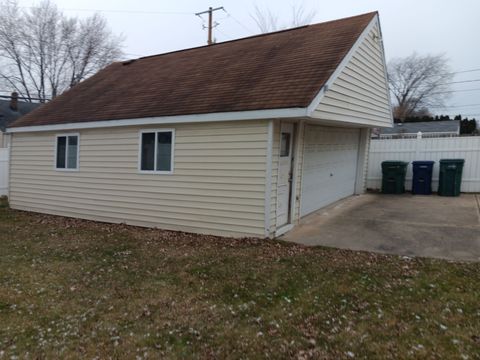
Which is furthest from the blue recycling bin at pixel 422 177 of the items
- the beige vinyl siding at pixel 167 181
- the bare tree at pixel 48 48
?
the bare tree at pixel 48 48

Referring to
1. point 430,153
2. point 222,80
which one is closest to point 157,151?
point 222,80

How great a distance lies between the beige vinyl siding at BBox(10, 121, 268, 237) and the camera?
7.05 meters

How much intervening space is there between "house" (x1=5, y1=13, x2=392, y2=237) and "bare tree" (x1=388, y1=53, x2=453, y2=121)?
142ft

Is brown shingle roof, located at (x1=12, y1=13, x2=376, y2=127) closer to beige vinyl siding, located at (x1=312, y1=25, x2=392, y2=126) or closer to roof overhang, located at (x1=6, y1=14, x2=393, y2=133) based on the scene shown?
roof overhang, located at (x1=6, y1=14, x2=393, y2=133)

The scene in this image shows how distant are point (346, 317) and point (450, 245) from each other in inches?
135

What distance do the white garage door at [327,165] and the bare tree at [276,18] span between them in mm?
16194

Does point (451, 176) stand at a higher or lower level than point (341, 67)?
lower

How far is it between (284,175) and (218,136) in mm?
1594

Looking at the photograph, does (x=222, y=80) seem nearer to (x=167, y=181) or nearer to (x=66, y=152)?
(x=167, y=181)

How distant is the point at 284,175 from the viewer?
7531 millimetres

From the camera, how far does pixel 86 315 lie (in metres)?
4.17

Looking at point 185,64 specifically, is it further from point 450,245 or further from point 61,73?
point 61,73

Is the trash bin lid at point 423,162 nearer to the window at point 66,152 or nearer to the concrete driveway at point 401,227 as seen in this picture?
the concrete driveway at point 401,227

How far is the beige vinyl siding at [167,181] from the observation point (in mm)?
7055
